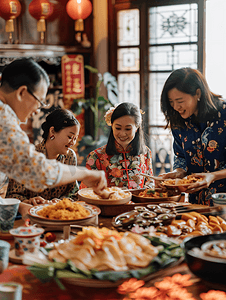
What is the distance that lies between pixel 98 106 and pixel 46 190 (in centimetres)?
331

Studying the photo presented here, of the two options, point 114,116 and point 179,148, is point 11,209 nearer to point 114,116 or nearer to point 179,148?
point 114,116

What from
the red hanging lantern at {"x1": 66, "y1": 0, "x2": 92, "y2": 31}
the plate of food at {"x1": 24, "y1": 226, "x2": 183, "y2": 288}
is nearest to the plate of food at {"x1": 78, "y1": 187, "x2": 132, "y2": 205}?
the plate of food at {"x1": 24, "y1": 226, "x2": 183, "y2": 288}

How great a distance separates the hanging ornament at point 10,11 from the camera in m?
4.75

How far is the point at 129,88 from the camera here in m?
5.56

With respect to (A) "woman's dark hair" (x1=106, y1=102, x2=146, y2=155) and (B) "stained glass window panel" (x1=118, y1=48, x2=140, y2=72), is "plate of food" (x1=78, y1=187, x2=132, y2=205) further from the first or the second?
(B) "stained glass window panel" (x1=118, y1=48, x2=140, y2=72)

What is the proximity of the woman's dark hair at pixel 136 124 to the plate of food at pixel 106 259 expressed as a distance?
4.65 ft

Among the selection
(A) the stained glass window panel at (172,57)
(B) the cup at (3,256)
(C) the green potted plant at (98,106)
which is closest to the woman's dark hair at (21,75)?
(B) the cup at (3,256)

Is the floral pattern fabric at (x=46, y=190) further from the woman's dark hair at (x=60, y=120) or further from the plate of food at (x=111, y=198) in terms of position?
the plate of food at (x=111, y=198)

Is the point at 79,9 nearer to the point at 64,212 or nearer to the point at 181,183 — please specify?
the point at 181,183

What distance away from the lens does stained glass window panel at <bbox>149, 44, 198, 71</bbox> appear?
511cm

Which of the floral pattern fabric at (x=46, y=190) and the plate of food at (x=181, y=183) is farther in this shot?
the floral pattern fabric at (x=46, y=190)

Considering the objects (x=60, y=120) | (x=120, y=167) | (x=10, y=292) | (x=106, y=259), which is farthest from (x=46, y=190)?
(x=10, y=292)

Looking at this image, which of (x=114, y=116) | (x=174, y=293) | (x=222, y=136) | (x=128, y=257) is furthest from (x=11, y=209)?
(x=222, y=136)

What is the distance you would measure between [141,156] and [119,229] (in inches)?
52.1
